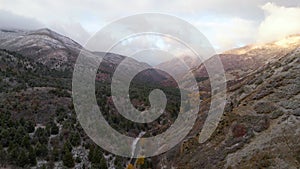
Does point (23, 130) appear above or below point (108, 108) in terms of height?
below

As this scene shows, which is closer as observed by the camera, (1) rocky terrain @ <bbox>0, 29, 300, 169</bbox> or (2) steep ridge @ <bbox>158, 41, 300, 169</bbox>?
(2) steep ridge @ <bbox>158, 41, 300, 169</bbox>

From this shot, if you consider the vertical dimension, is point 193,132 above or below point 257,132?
below

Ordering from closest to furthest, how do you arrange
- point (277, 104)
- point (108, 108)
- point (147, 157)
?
point (277, 104) < point (147, 157) < point (108, 108)

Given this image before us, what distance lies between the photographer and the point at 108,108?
178ft

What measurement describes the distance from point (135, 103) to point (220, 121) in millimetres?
35832

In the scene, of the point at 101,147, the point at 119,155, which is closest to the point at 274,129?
the point at 119,155

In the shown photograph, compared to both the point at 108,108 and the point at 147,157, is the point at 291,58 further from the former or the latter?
the point at 108,108

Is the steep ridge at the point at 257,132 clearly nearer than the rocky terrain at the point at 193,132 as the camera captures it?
Yes

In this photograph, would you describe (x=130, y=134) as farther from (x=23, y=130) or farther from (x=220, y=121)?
(x=220, y=121)

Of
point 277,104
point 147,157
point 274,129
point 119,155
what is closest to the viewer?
point 274,129

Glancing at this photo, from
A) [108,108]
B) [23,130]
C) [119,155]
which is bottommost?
[119,155]

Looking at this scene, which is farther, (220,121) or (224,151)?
(220,121)

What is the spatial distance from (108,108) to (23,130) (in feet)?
62.4

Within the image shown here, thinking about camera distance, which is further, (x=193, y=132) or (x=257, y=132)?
(x=193, y=132)
